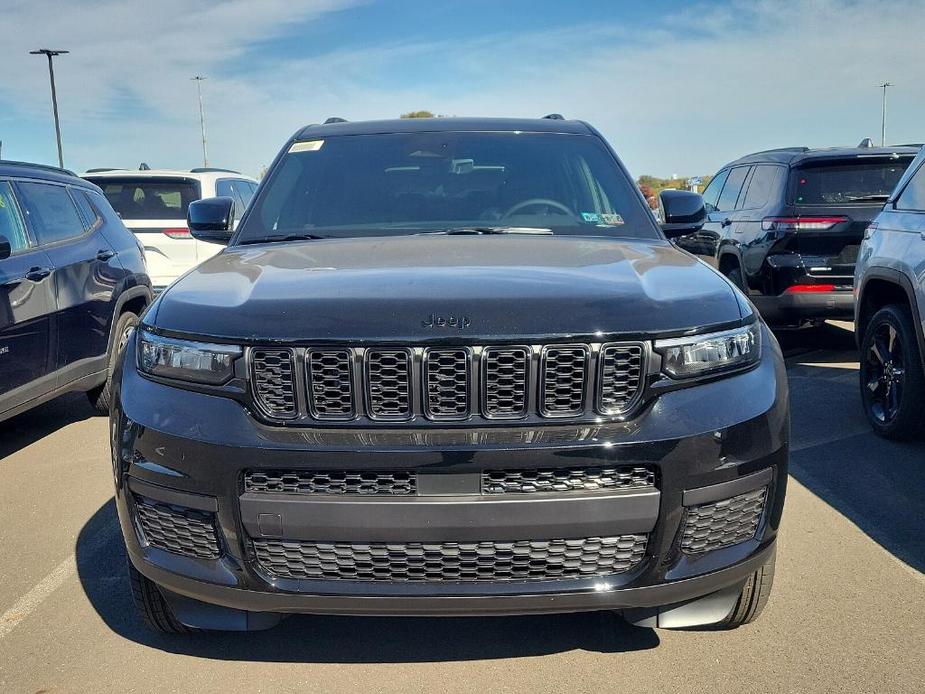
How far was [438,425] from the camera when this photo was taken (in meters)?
2.34

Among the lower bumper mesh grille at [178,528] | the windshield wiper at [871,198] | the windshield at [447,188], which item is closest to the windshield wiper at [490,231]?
the windshield at [447,188]

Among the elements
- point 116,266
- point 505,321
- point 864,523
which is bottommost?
point 864,523

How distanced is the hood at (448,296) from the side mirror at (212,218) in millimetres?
965

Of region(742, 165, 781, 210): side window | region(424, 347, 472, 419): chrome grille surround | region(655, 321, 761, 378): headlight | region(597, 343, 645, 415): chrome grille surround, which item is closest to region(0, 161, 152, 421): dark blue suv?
region(424, 347, 472, 419): chrome grille surround

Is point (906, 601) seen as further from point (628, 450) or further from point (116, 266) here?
point (116, 266)

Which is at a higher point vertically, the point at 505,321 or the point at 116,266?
the point at 505,321

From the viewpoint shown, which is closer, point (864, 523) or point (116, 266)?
point (864, 523)

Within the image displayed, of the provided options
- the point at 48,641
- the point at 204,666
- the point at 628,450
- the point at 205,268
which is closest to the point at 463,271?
the point at 628,450

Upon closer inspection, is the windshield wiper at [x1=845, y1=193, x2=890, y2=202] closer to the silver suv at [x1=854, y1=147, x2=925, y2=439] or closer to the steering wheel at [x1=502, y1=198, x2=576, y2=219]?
the silver suv at [x1=854, y1=147, x2=925, y2=439]

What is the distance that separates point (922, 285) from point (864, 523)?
1.46 meters

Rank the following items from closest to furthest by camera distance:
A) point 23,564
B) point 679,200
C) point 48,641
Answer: point 48,641, point 23,564, point 679,200

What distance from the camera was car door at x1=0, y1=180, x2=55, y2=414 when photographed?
4.79m

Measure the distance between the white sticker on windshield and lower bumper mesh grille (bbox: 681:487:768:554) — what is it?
2.49 m

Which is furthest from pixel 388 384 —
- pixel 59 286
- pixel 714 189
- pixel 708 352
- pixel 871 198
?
pixel 714 189
